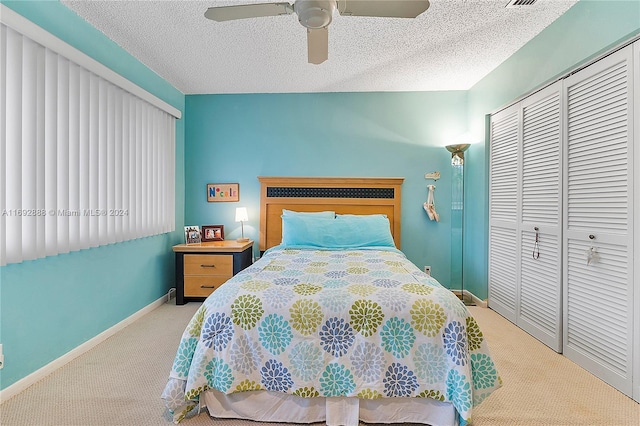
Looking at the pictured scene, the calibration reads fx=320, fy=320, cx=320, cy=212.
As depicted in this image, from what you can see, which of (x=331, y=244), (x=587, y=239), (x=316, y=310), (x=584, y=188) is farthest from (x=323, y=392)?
(x=584, y=188)

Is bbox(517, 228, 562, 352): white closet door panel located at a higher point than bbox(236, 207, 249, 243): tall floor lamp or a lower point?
lower

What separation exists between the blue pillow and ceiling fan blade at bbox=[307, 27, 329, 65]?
1.56 m

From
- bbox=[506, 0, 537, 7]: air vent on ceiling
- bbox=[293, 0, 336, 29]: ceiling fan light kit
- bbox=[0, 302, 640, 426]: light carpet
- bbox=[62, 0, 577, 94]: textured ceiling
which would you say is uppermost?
bbox=[62, 0, 577, 94]: textured ceiling

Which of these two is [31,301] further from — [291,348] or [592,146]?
[592,146]

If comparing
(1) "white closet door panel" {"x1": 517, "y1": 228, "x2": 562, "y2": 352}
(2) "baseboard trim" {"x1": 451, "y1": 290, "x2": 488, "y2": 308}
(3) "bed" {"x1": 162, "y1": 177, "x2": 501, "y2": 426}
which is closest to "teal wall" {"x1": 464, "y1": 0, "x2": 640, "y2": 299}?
(2) "baseboard trim" {"x1": 451, "y1": 290, "x2": 488, "y2": 308}

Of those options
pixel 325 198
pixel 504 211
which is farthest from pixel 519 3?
pixel 325 198

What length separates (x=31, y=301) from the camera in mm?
1970

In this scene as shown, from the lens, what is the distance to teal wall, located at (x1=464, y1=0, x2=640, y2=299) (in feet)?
6.37

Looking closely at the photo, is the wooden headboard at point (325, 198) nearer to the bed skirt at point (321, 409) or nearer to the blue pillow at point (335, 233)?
the blue pillow at point (335, 233)

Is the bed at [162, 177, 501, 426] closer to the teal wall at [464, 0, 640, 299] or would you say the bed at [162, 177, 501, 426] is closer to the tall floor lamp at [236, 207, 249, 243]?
the teal wall at [464, 0, 640, 299]

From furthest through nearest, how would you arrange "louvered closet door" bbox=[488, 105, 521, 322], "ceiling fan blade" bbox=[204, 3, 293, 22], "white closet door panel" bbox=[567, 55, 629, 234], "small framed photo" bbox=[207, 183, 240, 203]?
"small framed photo" bbox=[207, 183, 240, 203], "louvered closet door" bbox=[488, 105, 521, 322], "white closet door panel" bbox=[567, 55, 629, 234], "ceiling fan blade" bbox=[204, 3, 293, 22]

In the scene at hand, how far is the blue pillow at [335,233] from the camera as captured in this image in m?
3.15

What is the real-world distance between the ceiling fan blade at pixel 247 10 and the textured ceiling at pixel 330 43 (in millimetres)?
586

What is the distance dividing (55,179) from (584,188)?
3552 mm
